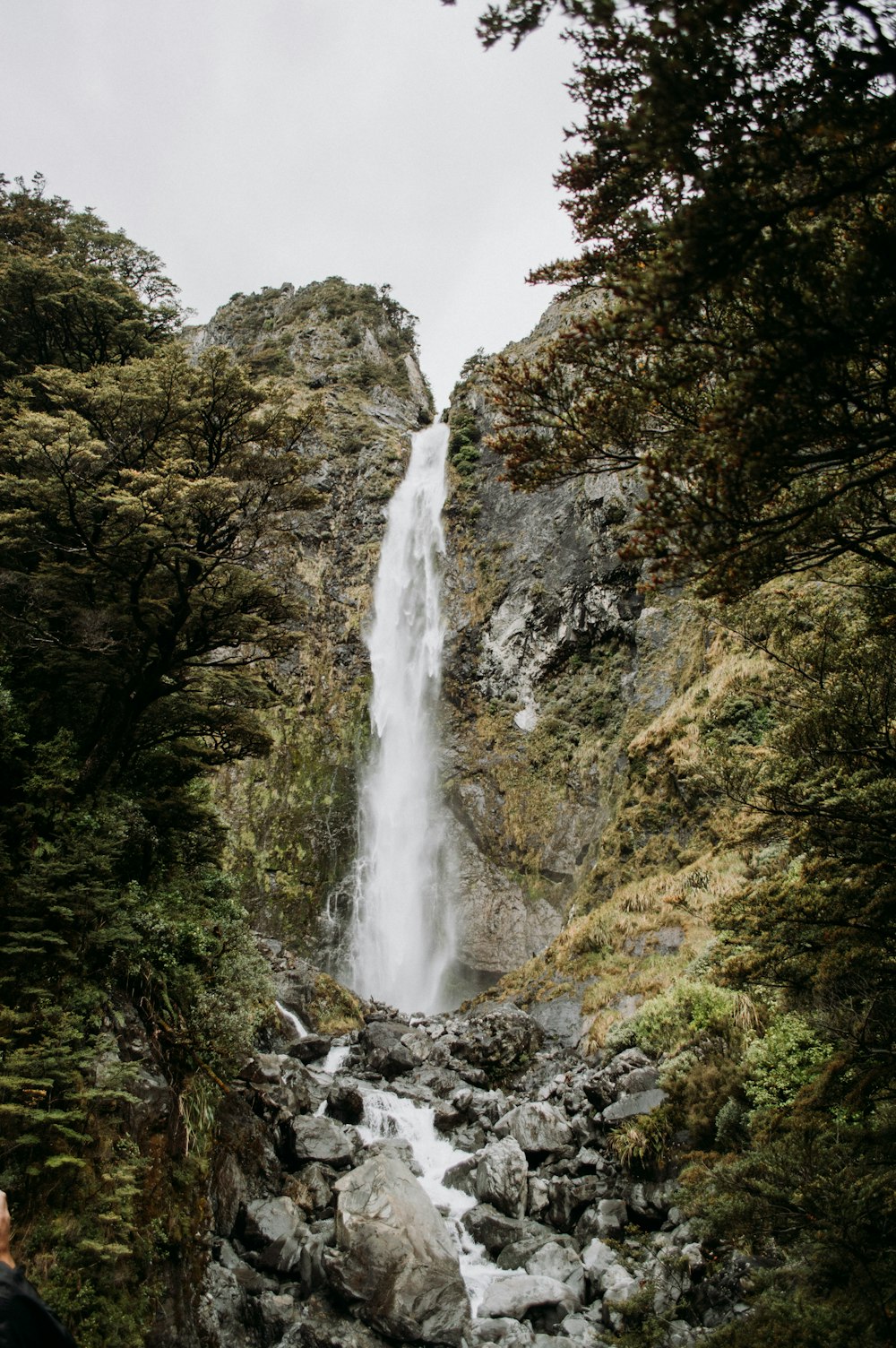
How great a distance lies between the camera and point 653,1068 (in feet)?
28.5

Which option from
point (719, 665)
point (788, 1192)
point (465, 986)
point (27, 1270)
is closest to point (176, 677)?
point (27, 1270)

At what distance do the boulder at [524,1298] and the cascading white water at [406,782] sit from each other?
590 inches

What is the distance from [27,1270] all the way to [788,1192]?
15.0ft

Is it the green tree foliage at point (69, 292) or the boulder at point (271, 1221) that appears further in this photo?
the green tree foliage at point (69, 292)

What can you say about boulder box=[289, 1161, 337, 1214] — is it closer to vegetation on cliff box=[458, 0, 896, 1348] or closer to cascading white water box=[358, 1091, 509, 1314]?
cascading white water box=[358, 1091, 509, 1314]

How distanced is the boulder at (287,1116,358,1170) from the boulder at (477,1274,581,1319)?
7.34ft

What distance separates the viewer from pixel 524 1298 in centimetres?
632

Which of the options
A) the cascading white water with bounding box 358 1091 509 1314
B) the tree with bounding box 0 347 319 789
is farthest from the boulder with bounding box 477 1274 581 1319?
the tree with bounding box 0 347 319 789

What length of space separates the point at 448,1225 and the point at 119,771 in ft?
21.7

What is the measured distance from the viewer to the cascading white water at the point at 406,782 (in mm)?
22500

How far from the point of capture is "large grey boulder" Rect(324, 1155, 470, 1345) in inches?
236

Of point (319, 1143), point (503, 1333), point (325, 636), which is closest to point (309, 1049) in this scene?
point (319, 1143)

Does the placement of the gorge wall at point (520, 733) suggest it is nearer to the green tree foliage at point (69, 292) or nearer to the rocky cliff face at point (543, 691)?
the rocky cliff face at point (543, 691)

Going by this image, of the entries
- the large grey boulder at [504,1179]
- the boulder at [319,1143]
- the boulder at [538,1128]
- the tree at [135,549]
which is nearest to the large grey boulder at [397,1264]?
the boulder at [319,1143]
